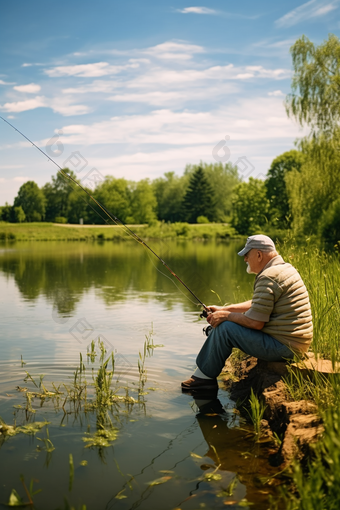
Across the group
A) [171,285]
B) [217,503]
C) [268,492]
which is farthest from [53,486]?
[171,285]

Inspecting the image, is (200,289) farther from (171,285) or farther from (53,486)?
(53,486)

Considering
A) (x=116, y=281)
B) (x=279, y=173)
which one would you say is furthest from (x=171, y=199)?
(x=116, y=281)

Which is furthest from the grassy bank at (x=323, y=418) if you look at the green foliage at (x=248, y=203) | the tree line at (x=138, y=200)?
the tree line at (x=138, y=200)

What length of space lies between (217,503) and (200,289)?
10.1 m

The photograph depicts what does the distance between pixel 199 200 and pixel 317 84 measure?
45.1 meters

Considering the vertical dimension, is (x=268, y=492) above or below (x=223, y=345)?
below

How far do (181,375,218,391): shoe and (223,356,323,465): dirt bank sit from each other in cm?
24

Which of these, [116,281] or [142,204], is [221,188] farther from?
[116,281]

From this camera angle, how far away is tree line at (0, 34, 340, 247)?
21203mm

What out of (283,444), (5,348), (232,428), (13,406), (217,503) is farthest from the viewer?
(5,348)

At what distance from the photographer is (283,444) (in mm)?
3293

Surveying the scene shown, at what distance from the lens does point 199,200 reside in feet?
218

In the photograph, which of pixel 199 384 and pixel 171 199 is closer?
pixel 199 384

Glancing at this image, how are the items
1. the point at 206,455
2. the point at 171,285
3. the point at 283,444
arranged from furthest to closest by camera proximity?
the point at 171,285
the point at 206,455
the point at 283,444
